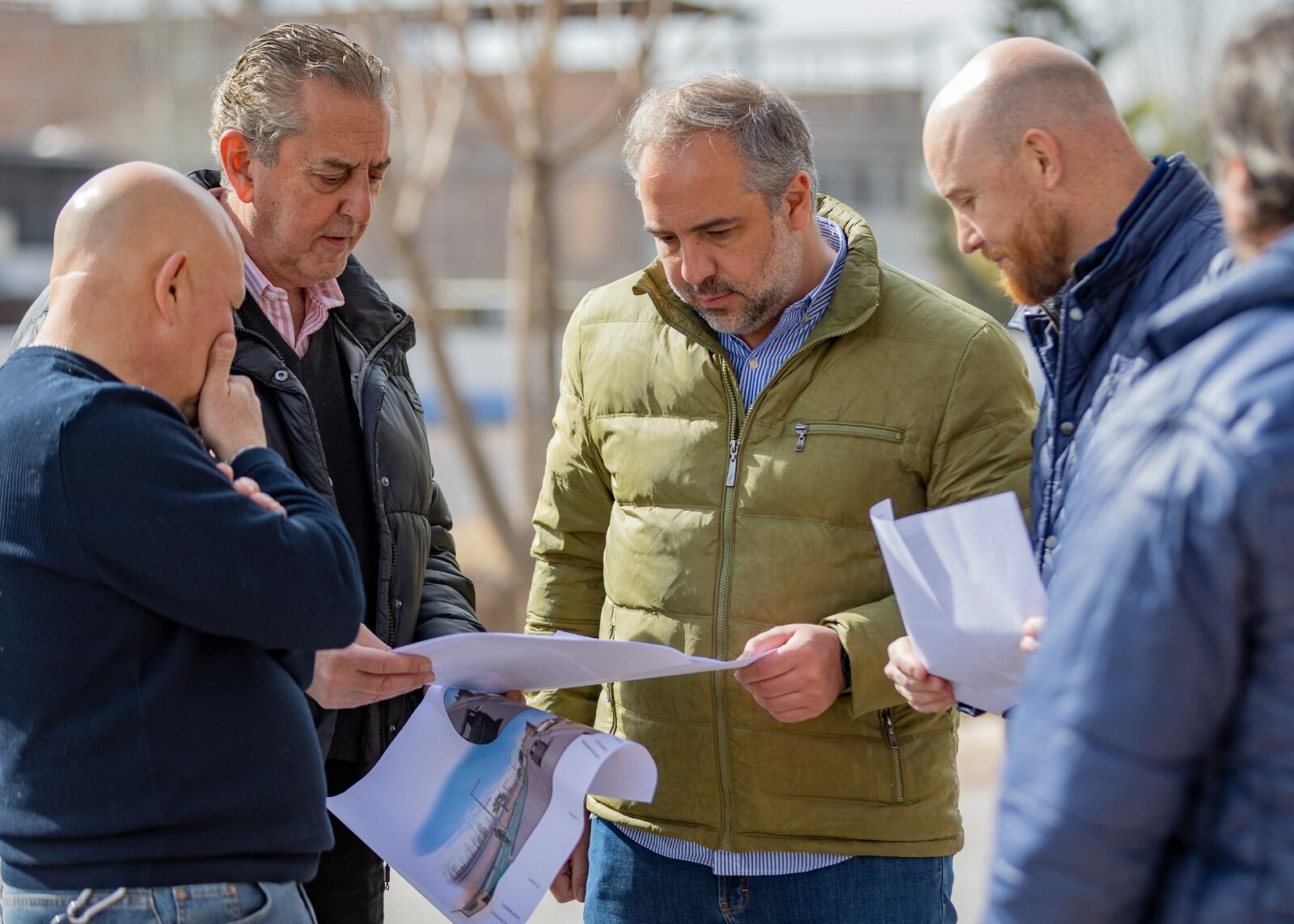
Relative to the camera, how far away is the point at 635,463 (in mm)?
2551

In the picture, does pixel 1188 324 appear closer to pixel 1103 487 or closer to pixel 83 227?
pixel 1103 487

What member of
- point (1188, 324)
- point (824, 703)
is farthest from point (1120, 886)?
point (824, 703)

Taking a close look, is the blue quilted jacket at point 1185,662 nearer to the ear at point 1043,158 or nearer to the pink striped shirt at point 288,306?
the ear at point 1043,158

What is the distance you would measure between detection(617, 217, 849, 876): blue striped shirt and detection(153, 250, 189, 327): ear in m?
1.03

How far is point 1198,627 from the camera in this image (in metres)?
1.29

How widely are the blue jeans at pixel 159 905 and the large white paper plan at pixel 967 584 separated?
3.13 feet

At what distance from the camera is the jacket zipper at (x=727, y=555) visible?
242 cm

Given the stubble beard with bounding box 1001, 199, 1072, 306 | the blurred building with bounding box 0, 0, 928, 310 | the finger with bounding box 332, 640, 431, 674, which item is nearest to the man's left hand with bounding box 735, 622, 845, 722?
the finger with bounding box 332, 640, 431, 674

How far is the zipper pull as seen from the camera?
242cm

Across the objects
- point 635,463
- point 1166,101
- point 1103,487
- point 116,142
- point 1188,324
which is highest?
point 1188,324

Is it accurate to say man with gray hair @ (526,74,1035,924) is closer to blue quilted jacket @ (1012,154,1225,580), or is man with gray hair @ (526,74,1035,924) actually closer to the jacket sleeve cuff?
the jacket sleeve cuff

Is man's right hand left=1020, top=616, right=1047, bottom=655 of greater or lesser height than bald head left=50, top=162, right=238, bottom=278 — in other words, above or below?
below

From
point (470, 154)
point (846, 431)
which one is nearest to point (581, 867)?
point (846, 431)

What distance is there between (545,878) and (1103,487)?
1186mm
